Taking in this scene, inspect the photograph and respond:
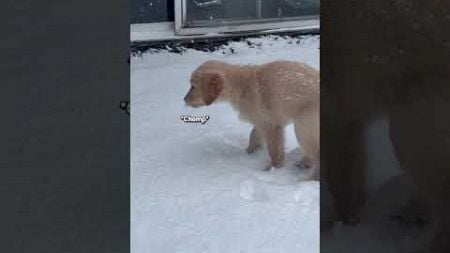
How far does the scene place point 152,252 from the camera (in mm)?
2574

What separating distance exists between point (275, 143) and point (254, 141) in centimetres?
8

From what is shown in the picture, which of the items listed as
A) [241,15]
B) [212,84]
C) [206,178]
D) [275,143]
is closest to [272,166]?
[275,143]

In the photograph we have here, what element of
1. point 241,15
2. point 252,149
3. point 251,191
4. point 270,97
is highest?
point 241,15

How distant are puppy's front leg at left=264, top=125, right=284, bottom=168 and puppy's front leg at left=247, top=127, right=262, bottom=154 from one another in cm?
3

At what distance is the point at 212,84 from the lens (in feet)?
8.38

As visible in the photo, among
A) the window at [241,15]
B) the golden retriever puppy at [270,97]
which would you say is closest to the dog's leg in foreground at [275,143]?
the golden retriever puppy at [270,97]

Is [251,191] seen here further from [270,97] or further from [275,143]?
[270,97]

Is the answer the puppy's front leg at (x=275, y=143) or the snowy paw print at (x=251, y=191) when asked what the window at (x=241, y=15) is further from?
the snowy paw print at (x=251, y=191)

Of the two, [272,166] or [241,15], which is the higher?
[241,15]

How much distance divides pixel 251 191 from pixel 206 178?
0.53 feet

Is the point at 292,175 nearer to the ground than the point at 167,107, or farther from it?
nearer to the ground

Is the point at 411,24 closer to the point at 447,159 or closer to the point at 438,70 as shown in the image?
the point at 438,70
